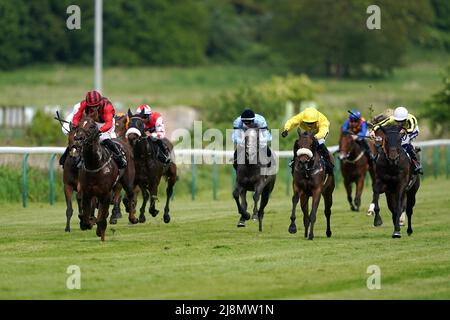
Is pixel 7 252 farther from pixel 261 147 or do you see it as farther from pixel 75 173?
pixel 261 147

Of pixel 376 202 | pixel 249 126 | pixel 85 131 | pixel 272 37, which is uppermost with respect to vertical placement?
pixel 272 37

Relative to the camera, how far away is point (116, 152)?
17.4m

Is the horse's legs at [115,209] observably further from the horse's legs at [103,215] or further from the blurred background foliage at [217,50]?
the blurred background foliage at [217,50]

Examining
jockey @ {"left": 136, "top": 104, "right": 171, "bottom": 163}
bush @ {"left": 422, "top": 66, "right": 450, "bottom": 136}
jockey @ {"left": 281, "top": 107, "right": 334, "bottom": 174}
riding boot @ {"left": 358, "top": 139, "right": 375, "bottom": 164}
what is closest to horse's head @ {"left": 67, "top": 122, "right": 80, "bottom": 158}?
jockey @ {"left": 281, "top": 107, "right": 334, "bottom": 174}

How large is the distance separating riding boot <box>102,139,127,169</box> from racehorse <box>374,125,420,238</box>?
339cm

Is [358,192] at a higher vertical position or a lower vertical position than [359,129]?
lower

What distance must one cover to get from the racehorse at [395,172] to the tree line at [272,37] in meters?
38.6

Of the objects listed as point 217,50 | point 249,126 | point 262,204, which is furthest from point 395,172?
point 217,50

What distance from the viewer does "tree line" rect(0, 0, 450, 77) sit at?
5888cm

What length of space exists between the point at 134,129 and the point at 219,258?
463 cm

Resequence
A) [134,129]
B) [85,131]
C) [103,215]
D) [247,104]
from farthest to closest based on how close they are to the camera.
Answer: [247,104] → [134,129] → [103,215] → [85,131]

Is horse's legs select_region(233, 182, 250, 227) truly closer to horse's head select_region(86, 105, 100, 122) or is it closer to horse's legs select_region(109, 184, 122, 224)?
horse's legs select_region(109, 184, 122, 224)

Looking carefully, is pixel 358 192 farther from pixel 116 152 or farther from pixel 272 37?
pixel 272 37
